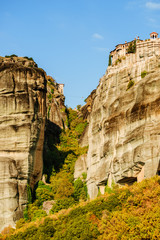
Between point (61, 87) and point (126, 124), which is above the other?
point (61, 87)

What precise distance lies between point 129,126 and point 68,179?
1190cm

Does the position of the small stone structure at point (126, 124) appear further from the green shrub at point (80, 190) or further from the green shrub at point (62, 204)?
the green shrub at point (62, 204)

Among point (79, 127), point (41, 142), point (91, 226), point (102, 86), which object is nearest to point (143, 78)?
point (102, 86)

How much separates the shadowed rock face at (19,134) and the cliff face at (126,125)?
240 inches

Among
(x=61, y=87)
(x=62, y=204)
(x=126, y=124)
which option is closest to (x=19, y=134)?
(x=62, y=204)

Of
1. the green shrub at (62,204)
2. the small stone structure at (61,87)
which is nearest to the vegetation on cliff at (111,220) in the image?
the green shrub at (62,204)

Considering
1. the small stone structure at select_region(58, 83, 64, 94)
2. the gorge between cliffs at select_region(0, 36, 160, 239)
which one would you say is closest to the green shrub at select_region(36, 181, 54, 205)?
the gorge between cliffs at select_region(0, 36, 160, 239)

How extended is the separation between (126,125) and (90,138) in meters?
9.02

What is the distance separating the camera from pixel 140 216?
146 feet

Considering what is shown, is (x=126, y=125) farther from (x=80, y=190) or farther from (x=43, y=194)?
(x=43, y=194)

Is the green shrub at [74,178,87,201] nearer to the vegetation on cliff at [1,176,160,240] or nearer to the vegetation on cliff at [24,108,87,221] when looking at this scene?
the vegetation on cliff at [24,108,87,221]

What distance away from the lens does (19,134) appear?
2496 inches

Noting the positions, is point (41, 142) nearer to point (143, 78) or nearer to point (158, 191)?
point (143, 78)

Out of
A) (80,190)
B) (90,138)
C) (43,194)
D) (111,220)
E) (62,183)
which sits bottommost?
(111,220)
